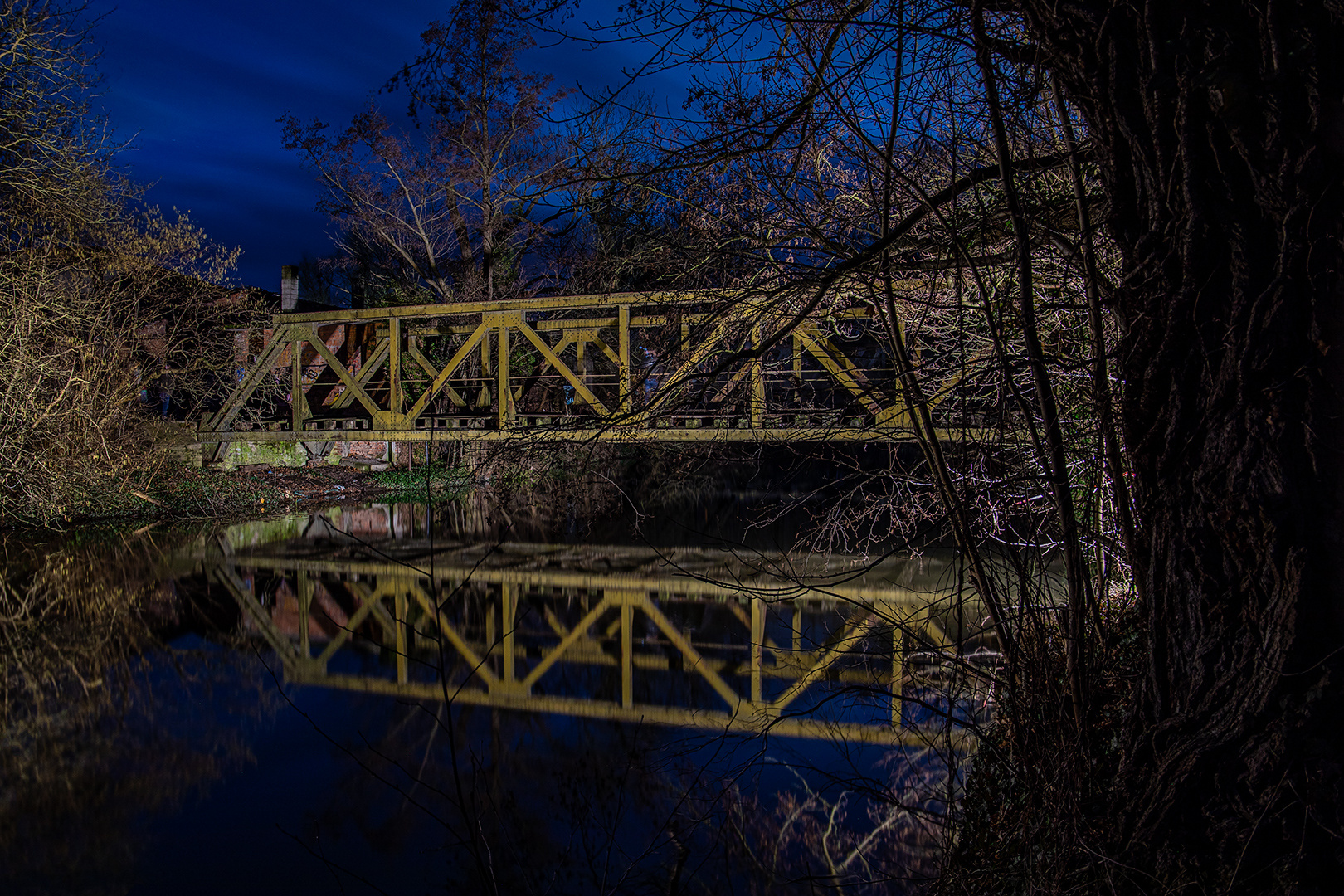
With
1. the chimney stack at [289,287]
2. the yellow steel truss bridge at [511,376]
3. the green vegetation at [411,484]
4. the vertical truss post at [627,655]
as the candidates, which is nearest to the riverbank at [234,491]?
the green vegetation at [411,484]

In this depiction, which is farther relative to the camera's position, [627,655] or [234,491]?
[234,491]

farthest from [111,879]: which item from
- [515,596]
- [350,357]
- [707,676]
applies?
[350,357]

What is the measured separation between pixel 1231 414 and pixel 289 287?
74.6ft

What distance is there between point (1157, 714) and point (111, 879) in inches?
143

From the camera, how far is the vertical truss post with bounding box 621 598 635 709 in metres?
5.59

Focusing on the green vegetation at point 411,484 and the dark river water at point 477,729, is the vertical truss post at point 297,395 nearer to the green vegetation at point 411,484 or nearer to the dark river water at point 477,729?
the green vegetation at point 411,484

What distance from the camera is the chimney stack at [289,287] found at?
21.4 meters

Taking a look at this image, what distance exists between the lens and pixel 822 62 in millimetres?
2414

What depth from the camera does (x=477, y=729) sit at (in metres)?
5.00

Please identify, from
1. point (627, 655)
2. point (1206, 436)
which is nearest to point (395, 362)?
point (627, 655)

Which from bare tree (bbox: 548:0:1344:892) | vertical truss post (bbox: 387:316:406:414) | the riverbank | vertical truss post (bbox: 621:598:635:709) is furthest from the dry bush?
bare tree (bbox: 548:0:1344:892)

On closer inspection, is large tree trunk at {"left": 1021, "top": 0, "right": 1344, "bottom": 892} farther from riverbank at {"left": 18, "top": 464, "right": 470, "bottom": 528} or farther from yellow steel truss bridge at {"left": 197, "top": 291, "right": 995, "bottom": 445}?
riverbank at {"left": 18, "top": 464, "right": 470, "bottom": 528}

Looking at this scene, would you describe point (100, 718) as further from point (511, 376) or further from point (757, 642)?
point (511, 376)

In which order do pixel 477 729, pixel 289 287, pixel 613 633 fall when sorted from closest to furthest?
pixel 477 729 → pixel 613 633 → pixel 289 287
